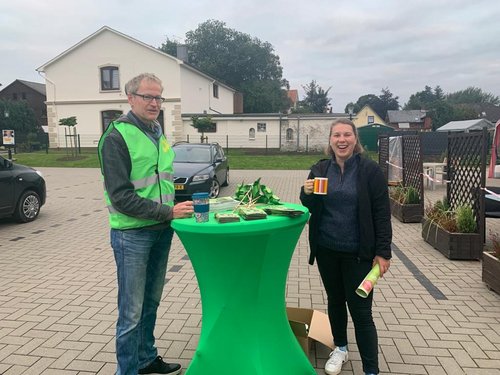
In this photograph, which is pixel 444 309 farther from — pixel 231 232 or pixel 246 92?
pixel 246 92

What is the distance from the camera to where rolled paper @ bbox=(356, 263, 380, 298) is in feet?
8.19

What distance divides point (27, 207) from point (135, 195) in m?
6.98

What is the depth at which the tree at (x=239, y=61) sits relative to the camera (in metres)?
55.2

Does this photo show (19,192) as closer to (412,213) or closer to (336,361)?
(336,361)

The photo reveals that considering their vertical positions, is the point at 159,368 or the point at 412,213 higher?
Result: the point at 412,213

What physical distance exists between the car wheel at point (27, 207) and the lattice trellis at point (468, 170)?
787 cm

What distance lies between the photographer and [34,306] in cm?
421

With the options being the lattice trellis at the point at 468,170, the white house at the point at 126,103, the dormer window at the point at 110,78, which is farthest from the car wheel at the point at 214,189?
the dormer window at the point at 110,78

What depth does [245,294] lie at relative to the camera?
2.46 m

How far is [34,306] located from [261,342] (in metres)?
2.86

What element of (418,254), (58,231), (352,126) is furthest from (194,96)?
(352,126)

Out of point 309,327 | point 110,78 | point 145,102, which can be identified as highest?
point 110,78

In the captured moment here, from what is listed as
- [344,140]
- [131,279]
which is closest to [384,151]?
[344,140]

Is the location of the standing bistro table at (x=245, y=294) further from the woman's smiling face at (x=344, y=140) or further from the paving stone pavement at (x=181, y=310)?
the paving stone pavement at (x=181, y=310)
